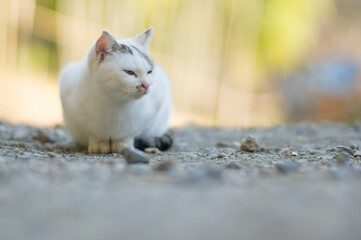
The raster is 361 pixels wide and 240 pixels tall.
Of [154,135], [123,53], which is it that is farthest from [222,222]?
[154,135]

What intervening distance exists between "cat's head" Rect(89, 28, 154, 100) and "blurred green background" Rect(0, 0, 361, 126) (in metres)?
3.57

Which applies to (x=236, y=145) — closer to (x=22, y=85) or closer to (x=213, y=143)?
(x=213, y=143)

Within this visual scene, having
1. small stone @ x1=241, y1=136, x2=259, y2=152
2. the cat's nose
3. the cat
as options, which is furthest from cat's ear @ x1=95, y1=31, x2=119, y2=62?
small stone @ x1=241, y1=136, x2=259, y2=152

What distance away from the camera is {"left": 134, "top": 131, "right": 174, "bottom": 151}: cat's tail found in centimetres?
307

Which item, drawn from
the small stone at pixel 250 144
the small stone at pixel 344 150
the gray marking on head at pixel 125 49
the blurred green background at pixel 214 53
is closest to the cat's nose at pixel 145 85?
the gray marking on head at pixel 125 49

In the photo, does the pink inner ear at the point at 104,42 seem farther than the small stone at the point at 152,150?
No

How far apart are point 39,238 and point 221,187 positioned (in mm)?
647

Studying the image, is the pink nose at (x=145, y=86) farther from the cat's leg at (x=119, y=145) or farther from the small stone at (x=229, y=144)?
the small stone at (x=229, y=144)

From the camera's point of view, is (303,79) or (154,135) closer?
(154,135)

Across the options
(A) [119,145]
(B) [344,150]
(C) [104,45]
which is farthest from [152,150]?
(B) [344,150]

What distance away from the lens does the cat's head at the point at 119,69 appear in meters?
2.47

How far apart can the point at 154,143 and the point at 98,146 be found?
0.45 metres

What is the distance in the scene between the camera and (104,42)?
2.49m

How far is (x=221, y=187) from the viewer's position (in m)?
1.52
